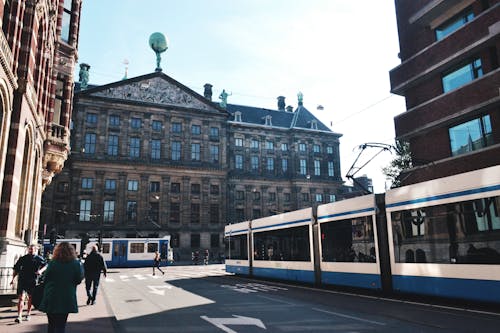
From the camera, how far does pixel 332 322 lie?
8227 millimetres

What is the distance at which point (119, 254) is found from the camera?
122 feet

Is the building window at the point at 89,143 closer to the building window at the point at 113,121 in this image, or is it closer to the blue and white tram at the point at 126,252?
the building window at the point at 113,121

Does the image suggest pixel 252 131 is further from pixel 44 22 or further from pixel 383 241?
pixel 383 241

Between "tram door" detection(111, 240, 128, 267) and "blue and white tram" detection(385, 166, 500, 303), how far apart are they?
3089 centimetres

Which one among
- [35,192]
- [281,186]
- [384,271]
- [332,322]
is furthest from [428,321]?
[281,186]

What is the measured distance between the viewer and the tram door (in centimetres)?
3703

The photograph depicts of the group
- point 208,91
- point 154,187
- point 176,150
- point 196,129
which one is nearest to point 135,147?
point 176,150

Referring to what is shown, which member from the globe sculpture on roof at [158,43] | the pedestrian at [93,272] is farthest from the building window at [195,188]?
the pedestrian at [93,272]

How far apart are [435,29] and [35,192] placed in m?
22.9

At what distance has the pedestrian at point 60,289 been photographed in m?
5.29

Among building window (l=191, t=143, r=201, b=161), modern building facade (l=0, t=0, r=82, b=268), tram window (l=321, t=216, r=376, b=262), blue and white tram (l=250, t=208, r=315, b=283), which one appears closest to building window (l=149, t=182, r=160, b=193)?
building window (l=191, t=143, r=201, b=161)

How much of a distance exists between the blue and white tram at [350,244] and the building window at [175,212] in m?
38.3

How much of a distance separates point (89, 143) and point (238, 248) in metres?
33.7

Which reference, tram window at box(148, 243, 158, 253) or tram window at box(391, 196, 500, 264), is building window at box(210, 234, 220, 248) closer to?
tram window at box(148, 243, 158, 253)
